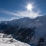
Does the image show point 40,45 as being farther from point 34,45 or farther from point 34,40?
point 34,40

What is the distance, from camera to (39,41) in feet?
272

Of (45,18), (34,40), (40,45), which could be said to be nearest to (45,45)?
(40,45)

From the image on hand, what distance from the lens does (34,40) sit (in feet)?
285

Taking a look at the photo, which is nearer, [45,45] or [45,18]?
[45,45]

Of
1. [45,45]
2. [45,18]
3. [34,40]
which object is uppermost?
[45,18]

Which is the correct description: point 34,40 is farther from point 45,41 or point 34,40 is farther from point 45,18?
point 45,18

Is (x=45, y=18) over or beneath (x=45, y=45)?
over

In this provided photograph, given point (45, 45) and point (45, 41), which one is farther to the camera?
point (45, 41)

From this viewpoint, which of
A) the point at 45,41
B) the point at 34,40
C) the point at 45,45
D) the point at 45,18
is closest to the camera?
the point at 45,45

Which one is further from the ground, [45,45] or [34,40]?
[34,40]

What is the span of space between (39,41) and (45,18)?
63.2m

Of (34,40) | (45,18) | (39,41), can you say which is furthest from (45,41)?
(45,18)

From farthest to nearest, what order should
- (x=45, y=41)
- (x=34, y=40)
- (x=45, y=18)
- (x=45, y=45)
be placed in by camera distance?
1. (x=45, y=18)
2. (x=34, y=40)
3. (x=45, y=41)
4. (x=45, y=45)

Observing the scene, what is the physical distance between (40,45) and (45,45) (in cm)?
408
